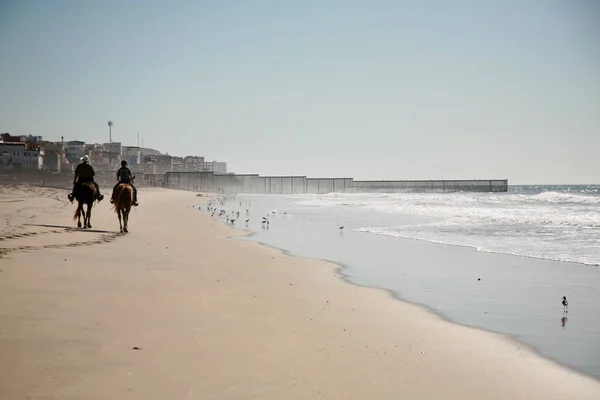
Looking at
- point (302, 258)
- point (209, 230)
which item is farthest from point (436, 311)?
point (209, 230)

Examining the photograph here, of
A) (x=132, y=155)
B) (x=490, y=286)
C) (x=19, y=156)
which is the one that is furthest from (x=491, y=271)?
(x=132, y=155)

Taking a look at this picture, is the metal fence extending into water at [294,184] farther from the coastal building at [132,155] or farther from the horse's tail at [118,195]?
the horse's tail at [118,195]

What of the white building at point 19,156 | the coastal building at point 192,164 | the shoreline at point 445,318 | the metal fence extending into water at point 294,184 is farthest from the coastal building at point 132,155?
the shoreline at point 445,318

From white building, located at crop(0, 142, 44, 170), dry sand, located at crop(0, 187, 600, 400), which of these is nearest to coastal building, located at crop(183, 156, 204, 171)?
white building, located at crop(0, 142, 44, 170)

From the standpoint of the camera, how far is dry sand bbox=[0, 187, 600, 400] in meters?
4.16

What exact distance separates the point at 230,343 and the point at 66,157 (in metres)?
119

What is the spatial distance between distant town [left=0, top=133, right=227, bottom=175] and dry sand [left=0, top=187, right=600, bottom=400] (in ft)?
246

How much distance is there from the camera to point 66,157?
A: 114m

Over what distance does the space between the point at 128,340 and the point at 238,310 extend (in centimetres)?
186

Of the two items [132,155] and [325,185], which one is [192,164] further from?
[325,185]

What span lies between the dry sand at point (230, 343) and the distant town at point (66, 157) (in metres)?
75.1

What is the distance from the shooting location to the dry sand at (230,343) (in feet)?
13.6

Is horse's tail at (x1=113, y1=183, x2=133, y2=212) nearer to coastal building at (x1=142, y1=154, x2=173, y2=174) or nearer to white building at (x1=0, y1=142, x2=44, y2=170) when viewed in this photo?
white building at (x1=0, y1=142, x2=44, y2=170)

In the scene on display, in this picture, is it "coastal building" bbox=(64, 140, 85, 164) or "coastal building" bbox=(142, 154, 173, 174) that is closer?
"coastal building" bbox=(64, 140, 85, 164)
